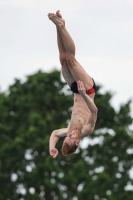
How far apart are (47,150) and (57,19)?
32494 mm

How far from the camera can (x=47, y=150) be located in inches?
2280

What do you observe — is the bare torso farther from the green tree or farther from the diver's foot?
the green tree

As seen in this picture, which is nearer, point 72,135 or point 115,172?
point 72,135

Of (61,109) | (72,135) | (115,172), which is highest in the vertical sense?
(72,135)

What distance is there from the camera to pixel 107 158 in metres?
59.8

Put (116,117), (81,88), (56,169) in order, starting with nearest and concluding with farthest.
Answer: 1. (81,88)
2. (56,169)
3. (116,117)

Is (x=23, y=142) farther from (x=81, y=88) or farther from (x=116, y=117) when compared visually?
(x=81, y=88)

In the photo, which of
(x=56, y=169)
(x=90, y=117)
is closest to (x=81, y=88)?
(x=90, y=117)

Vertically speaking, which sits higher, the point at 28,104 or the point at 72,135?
the point at 72,135

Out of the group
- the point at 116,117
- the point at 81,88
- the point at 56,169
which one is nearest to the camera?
the point at 81,88

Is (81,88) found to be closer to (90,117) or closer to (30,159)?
(90,117)

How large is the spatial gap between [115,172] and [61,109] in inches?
193

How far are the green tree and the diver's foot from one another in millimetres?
31564

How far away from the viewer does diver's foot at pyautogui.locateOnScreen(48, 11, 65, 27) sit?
25.7 metres
